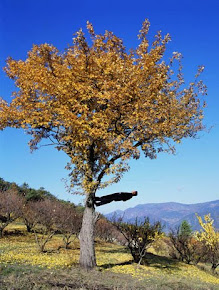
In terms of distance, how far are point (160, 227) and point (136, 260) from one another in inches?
105

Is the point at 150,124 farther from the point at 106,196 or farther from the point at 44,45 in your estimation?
the point at 44,45

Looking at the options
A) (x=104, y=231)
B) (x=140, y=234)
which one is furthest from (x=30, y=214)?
(x=140, y=234)

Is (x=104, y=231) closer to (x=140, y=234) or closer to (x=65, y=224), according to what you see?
(x=65, y=224)

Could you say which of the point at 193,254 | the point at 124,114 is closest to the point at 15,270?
the point at 124,114

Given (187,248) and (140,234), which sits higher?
(140,234)

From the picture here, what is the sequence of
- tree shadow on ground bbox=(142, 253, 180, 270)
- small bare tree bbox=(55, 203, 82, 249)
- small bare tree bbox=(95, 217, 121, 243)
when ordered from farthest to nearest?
small bare tree bbox=(95, 217, 121, 243)
small bare tree bbox=(55, 203, 82, 249)
tree shadow on ground bbox=(142, 253, 180, 270)

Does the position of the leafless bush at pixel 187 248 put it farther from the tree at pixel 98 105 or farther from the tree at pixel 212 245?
the tree at pixel 98 105

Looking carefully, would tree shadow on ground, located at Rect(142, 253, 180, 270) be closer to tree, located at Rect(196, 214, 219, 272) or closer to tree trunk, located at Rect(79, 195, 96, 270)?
tree, located at Rect(196, 214, 219, 272)

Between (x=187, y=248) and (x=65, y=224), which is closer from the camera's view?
(x=187, y=248)

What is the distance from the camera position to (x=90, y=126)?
12359 millimetres

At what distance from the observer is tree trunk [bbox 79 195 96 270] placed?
12977 mm

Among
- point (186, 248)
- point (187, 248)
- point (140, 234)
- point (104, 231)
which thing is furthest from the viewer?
point (104, 231)

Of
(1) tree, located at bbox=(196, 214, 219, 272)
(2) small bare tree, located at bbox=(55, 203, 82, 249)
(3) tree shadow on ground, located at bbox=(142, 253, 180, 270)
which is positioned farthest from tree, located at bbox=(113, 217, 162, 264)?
(2) small bare tree, located at bbox=(55, 203, 82, 249)

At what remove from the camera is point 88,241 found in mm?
13195
